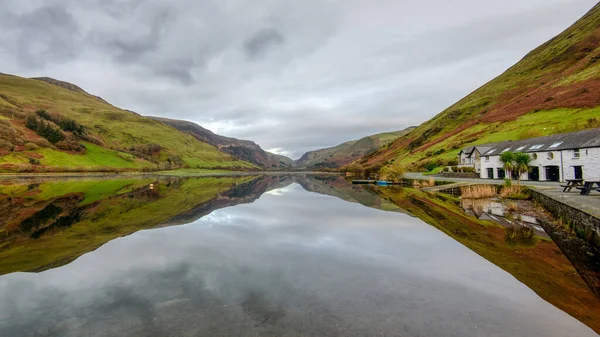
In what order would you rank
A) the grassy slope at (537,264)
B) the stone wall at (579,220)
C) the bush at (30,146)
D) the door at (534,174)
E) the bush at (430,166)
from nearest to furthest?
1. the grassy slope at (537,264)
2. the stone wall at (579,220)
3. the door at (534,174)
4. the bush at (430,166)
5. the bush at (30,146)

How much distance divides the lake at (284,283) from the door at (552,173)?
35.7 m

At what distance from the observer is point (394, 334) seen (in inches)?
268

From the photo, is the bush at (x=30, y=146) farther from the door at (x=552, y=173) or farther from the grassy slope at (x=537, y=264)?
the door at (x=552, y=173)

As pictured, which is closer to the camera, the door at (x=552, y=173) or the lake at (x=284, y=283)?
the lake at (x=284, y=283)

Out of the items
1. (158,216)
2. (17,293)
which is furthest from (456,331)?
(158,216)

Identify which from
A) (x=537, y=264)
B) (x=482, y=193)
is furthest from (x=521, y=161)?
(x=537, y=264)

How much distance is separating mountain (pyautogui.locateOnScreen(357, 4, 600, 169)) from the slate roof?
1774cm

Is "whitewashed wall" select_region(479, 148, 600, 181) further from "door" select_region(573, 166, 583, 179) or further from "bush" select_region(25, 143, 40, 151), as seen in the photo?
"bush" select_region(25, 143, 40, 151)

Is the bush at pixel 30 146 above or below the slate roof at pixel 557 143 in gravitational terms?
above

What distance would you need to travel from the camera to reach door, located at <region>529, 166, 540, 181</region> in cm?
4716

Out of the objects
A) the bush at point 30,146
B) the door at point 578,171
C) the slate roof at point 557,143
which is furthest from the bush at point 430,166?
the bush at point 30,146

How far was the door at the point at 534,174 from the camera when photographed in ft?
155

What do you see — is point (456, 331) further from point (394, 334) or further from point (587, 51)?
point (587, 51)

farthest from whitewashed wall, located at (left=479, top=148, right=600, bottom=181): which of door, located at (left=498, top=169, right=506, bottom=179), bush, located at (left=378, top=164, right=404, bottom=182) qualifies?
bush, located at (left=378, top=164, right=404, bottom=182)
